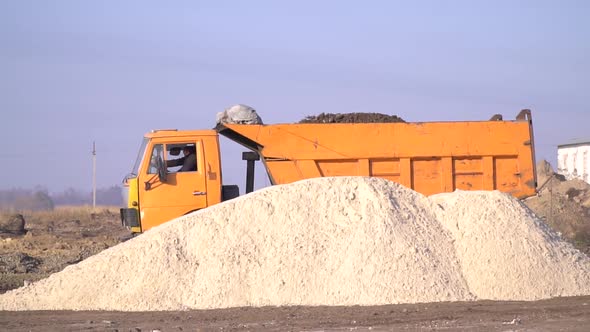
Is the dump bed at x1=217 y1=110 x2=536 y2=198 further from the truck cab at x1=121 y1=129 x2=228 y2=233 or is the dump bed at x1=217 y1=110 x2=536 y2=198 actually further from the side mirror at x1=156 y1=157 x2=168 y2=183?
the side mirror at x1=156 y1=157 x2=168 y2=183

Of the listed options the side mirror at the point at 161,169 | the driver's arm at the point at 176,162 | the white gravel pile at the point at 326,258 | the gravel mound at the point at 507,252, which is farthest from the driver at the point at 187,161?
the gravel mound at the point at 507,252

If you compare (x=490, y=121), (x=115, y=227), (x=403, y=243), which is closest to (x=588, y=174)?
(x=115, y=227)

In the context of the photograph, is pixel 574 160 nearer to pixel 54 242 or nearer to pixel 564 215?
pixel 564 215

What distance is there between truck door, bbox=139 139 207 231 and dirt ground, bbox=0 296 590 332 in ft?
10.1

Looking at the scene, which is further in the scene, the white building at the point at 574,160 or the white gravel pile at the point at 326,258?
the white building at the point at 574,160

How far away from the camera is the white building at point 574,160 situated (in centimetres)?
4584

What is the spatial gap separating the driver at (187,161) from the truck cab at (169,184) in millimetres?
27

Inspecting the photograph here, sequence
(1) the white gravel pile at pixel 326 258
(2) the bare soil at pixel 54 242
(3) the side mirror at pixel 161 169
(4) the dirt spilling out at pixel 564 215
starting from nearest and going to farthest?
(1) the white gravel pile at pixel 326 258
(3) the side mirror at pixel 161 169
(2) the bare soil at pixel 54 242
(4) the dirt spilling out at pixel 564 215

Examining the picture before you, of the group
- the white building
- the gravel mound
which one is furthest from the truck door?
the white building

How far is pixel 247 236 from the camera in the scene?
46.1 feet

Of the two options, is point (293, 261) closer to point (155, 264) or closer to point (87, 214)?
point (155, 264)

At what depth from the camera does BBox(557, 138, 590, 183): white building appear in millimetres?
45844

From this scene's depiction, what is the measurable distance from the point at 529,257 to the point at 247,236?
4680mm

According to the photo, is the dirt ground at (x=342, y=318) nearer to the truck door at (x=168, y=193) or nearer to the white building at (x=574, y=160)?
the truck door at (x=168, y=193)
